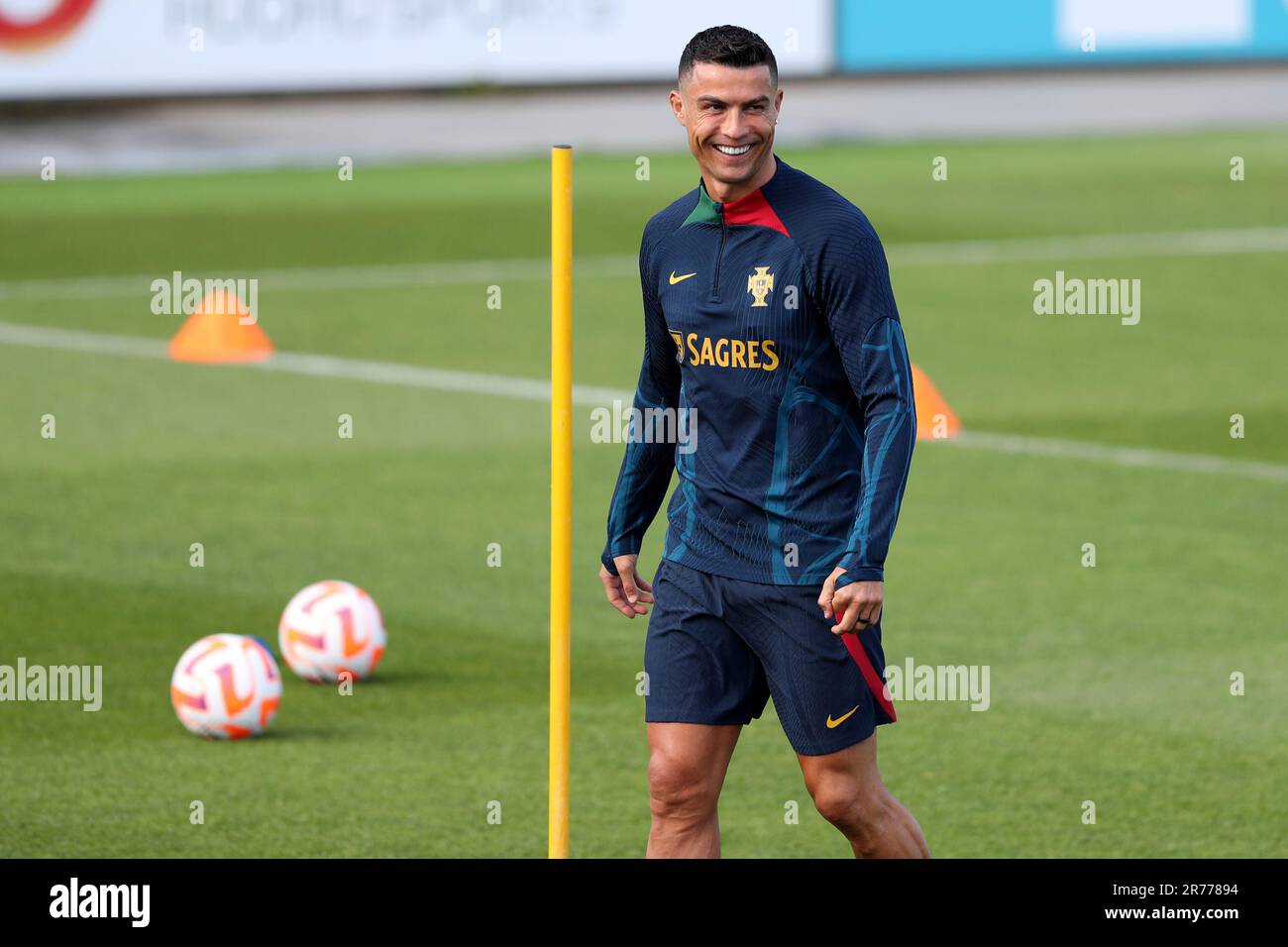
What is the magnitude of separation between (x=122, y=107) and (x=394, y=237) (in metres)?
9.46

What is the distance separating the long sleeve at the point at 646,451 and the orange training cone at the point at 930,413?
6521 mm

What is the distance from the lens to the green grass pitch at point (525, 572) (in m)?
7.93

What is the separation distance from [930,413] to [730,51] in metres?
7.68

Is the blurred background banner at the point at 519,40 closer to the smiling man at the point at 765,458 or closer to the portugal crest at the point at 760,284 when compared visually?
the smiling man at the point at 765,458

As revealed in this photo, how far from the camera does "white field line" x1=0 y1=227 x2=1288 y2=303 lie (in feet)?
66.5

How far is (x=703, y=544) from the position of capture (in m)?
6.10

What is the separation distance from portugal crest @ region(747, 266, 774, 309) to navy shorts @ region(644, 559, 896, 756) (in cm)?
66
